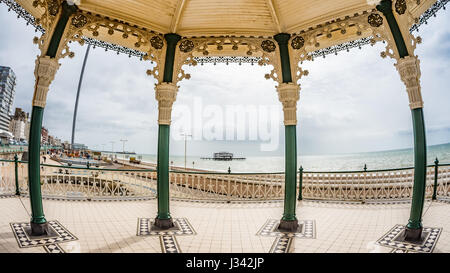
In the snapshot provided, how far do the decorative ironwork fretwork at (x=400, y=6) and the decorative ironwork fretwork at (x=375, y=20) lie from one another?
26 cm

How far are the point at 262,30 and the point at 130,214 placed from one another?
4.84 metres

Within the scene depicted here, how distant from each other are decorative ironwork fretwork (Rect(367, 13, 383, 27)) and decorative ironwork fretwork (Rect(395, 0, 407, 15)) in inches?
10.3

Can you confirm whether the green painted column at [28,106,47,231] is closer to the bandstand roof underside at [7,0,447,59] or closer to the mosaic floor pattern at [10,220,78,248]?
the mosaic floor pattern at [10,220,78,248]

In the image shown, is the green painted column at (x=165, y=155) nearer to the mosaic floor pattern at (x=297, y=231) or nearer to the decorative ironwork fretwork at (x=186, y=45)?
the decorative ironwork fretwork at (x=186, y=45)

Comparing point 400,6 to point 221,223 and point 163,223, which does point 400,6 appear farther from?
point 163,223

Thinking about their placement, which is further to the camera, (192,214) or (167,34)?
(192,214)

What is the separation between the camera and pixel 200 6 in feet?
13.9

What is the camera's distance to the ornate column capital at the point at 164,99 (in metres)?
4.60

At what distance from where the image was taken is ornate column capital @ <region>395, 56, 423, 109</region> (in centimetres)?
371

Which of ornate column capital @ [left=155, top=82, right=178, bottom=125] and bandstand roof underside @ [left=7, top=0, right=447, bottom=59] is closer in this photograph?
bandstand roof underside @ [left=7, top=0, right=447, bottom=59]

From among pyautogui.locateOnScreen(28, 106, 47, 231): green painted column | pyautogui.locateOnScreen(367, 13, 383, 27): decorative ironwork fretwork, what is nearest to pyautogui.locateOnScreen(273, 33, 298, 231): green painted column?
pyautogui.locateOnScreen(367, 13, 383, 27): decorative ironwork fretwork

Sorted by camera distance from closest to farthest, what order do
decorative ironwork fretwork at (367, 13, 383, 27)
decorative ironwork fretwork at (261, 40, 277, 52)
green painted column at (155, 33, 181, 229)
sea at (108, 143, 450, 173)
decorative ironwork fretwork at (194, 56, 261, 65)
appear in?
decorative ironwork fretwork at (367, 13, 383, 27) < green painted column at (155, 33, 181, 229) < decorative ironwork fretwork at (261, 40, 277, 52) < decorative ironwork fretwork at (194, 56, 261, 65) < sea at (108, 143, 450, 173)
